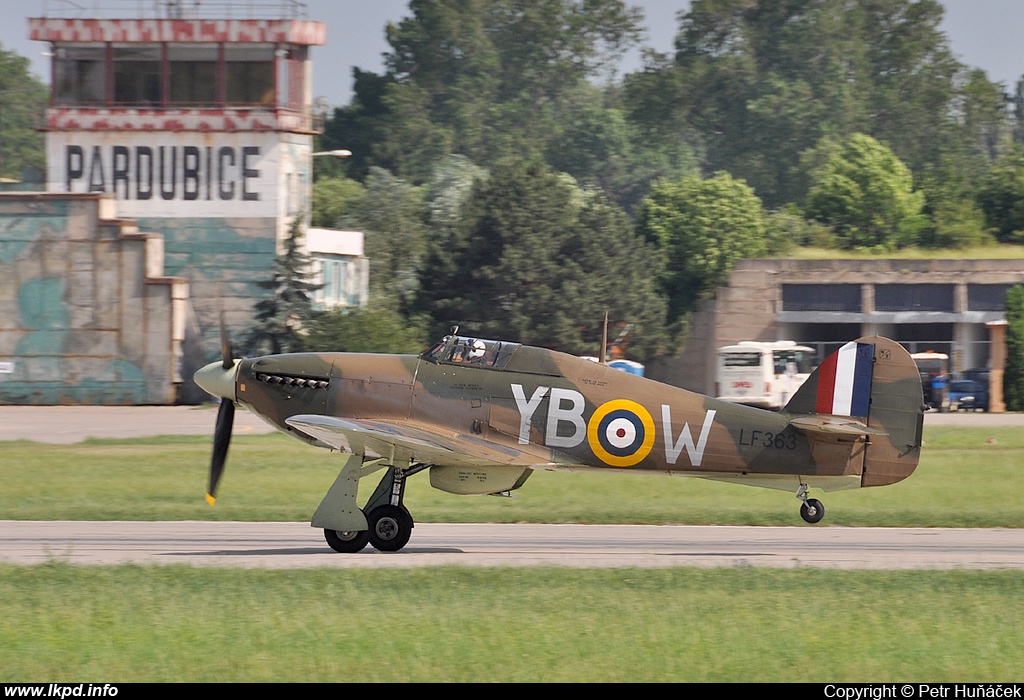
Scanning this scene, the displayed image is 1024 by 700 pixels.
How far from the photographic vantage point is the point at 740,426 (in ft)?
48.5

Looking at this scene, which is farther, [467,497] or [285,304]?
[285,304]

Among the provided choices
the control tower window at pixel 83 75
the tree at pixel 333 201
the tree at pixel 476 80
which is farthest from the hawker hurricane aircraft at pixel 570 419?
the tree at pixel 476 80

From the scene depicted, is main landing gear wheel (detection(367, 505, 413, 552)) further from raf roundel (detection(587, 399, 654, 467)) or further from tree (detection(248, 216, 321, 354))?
tree (detection(248, 216, 321, 354))

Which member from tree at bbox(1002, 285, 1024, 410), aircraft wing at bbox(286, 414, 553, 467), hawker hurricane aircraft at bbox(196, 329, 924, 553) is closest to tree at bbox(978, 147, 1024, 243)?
tree at bbox(1002, 285, 1024, 410)

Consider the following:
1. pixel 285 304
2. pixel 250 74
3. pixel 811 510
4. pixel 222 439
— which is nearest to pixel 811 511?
pixel 811 510

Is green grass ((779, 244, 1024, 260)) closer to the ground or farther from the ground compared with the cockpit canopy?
farther from the ground

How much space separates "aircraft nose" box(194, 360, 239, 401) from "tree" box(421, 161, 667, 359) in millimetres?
37765

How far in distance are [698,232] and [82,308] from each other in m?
33.1

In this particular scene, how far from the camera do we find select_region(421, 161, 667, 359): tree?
177ft

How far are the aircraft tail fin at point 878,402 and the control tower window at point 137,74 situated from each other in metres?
35.1

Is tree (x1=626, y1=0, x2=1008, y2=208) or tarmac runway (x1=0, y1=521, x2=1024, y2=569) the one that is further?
tree (x1=626, y1=0, x2=1008, y2=208)

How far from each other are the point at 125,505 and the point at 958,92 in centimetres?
10623

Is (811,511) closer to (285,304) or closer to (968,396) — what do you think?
(285,304)

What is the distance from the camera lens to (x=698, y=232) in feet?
211
